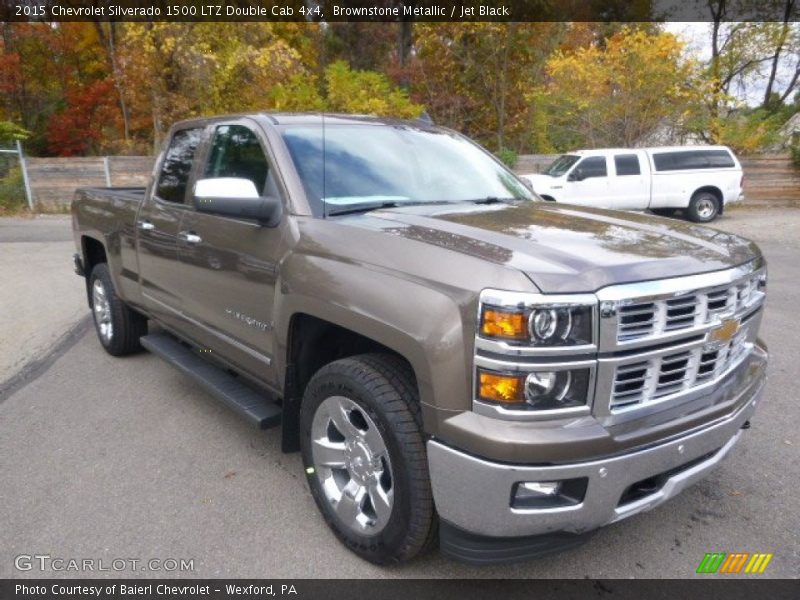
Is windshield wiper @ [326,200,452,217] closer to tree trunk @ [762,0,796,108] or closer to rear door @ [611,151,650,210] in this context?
rear door @ [611,151,650,210]

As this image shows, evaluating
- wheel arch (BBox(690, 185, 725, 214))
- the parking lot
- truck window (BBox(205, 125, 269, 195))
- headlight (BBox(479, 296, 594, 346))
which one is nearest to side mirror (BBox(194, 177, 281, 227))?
truck window (BBox(205, 125, 269, 195))

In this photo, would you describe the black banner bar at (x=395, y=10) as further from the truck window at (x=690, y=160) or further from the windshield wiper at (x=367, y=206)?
the windshield wiper at (x=367, y=206)

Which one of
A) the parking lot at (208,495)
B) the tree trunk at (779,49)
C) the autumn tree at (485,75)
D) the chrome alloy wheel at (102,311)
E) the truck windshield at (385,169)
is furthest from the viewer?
the tree trunk at (779,49)

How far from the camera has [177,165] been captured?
427 cm

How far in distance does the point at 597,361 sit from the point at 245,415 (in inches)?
74.7

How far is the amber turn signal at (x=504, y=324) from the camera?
2.01 metres

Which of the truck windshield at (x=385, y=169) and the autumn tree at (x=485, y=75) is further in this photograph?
the autumn tree at (x=485, y=75)

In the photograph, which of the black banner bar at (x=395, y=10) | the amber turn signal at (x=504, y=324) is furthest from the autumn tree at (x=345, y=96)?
the amber turn signal at (x=504, y=324)

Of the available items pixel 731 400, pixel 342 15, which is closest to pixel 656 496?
pixel 731 400

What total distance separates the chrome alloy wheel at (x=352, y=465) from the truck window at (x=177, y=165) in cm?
205

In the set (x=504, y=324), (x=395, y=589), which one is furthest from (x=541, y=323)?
(x=395, y=589)

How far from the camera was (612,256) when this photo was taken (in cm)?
227

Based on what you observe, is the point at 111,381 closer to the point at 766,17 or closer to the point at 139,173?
the point at 139,173

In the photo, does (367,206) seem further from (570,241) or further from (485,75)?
(485,75)
